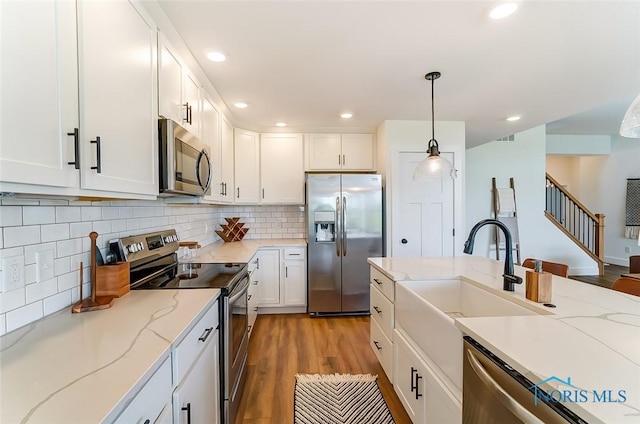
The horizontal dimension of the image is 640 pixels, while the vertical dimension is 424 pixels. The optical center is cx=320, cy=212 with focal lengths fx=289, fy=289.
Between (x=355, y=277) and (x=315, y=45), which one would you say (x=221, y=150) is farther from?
(x=355, y=277)

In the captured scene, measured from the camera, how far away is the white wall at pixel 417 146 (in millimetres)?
3557

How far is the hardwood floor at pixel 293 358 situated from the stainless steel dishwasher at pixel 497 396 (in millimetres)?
1043

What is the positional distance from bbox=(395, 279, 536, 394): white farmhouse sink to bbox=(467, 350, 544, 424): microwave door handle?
0.39ft

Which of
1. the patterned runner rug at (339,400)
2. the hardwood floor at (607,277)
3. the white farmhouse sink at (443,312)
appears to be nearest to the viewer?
the white farmhouse sink at (443,312)

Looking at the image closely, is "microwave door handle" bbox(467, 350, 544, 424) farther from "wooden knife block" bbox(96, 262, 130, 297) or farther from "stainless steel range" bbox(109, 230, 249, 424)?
"wooden knife block" bbox(96, 262, 130, 297)

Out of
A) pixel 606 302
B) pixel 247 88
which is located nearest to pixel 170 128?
pixel 247 88

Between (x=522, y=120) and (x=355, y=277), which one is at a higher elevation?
(x=522, y=120)

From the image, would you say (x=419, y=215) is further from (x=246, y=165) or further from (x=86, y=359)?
(x=86, y=359)

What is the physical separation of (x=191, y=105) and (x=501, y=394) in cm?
231

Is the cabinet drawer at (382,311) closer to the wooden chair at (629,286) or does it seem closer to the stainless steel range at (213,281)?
the stainless steel range at (213,281)

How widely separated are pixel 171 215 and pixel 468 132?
13.0ft

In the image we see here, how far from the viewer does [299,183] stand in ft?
13.0

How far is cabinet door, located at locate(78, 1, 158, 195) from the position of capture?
3.26 ft

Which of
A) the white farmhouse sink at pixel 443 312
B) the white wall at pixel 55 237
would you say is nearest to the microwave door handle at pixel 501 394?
the white farmhouse sink at pixel 443 312
